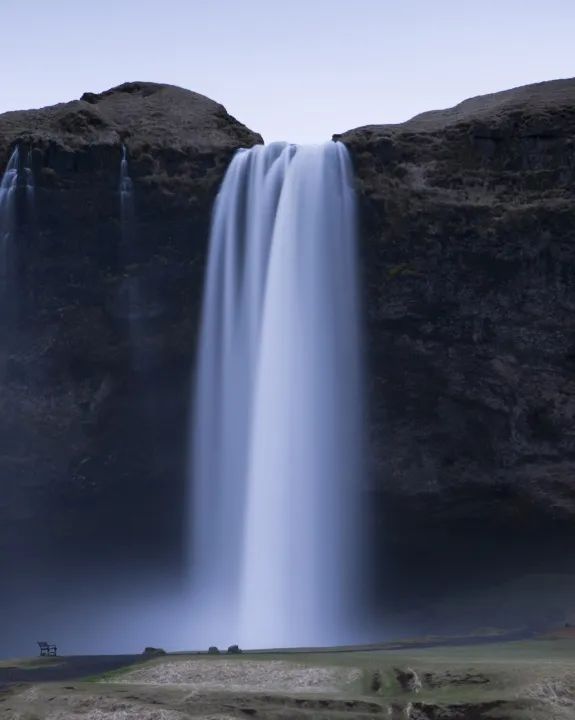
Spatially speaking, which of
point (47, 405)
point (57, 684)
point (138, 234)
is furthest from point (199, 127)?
point (57, 684)

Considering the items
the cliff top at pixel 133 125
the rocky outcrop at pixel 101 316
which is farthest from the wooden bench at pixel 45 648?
the cliff top at pixel 133 125

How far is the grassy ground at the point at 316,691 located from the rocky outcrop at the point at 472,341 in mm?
17881

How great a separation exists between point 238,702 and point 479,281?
2600 centimetres

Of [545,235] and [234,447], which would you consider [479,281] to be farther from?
[234,447]

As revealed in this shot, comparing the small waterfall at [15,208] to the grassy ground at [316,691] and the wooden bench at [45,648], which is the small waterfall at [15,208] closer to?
the wooden bench at [45,648]

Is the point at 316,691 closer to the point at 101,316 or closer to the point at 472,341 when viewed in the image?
the point at 472,341

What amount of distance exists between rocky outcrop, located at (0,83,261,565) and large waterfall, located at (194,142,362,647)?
1633 millimetres

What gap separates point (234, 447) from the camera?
47156 mm

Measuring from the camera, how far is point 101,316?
49.1 meters

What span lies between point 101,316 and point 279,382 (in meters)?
8.13

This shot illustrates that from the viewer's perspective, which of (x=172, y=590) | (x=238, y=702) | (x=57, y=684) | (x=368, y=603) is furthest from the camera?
(x=172, y=590)

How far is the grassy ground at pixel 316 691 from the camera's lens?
23.7m

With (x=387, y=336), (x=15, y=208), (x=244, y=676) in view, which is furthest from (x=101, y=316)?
(x=244, y=676)

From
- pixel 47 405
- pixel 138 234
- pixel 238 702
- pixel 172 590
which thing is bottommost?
pixel 238 702
